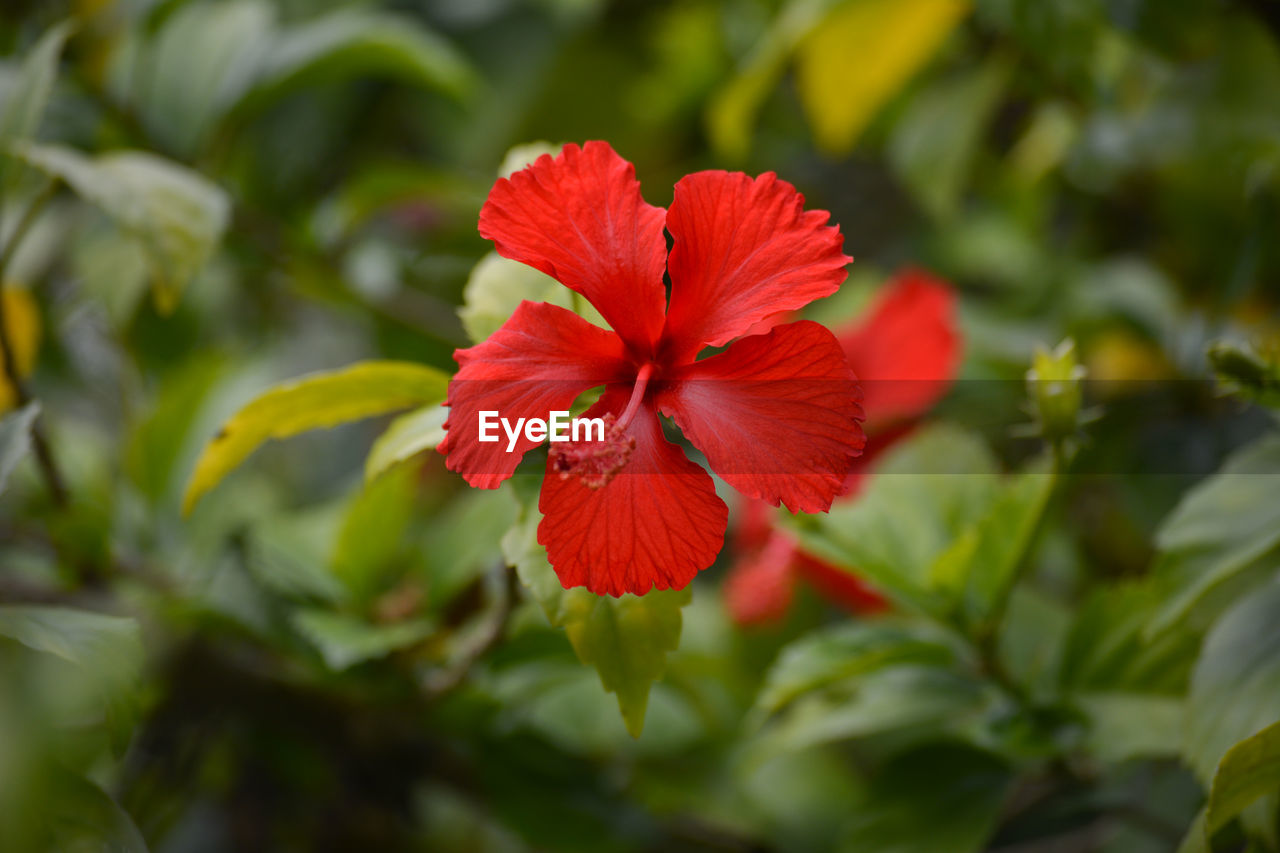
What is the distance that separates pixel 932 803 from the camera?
0.53 meters

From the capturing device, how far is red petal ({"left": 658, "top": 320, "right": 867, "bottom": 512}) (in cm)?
33

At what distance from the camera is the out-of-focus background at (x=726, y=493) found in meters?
0.43

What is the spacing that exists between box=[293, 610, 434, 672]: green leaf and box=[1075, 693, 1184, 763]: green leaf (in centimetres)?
40

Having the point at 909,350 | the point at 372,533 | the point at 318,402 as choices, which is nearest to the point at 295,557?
the point at 372,533

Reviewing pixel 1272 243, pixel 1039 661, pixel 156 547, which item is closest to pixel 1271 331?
pixel 1272 243

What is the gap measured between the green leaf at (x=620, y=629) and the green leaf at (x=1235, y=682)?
270 millimetres

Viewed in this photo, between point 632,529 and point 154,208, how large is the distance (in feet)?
1.24

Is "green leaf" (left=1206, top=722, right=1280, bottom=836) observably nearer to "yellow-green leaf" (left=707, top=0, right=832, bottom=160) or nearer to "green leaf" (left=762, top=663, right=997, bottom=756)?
"green leaf" (left=762, top=663, right=997, bottom=756)

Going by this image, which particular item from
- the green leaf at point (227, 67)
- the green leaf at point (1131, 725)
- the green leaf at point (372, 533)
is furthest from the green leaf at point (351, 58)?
the green leaf at point (1131, 725)

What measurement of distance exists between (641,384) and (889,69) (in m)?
0.59

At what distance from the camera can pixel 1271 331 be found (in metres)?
0.70

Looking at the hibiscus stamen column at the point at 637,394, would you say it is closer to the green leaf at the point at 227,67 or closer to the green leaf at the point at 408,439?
the green leaf at the point at 408,439

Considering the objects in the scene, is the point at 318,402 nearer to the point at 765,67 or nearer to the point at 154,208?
the point at 154,208

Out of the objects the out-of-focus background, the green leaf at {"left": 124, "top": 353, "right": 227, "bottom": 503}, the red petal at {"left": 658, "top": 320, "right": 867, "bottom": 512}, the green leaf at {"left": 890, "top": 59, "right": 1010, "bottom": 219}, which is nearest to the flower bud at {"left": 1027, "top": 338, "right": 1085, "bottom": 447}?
the out-of-focus background
